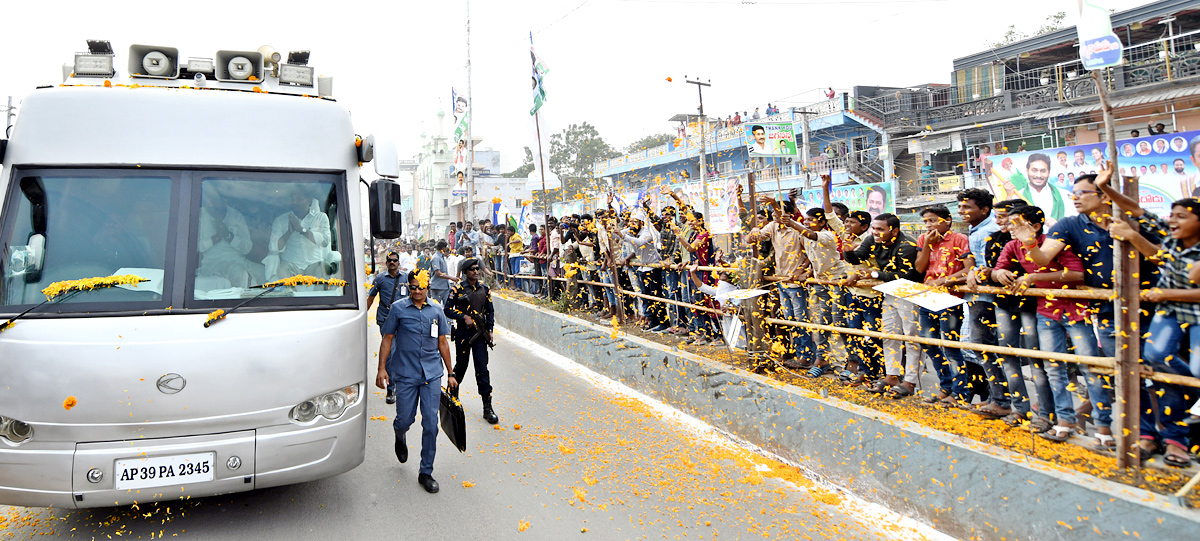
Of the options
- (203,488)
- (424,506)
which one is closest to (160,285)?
(203,488)

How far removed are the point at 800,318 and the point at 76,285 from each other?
19.8 ft

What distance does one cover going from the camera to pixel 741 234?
7.62 metres

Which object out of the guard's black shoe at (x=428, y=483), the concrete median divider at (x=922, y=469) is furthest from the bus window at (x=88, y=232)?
the concrete median divider at (x=922, y=469)

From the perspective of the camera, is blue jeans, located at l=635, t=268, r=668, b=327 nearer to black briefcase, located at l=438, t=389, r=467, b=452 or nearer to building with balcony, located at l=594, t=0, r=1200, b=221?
building with balcony, located at l=594, t=0, r=1200, b=221

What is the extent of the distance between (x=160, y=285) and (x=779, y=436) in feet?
15.6

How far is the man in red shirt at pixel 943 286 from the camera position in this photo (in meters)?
5.27

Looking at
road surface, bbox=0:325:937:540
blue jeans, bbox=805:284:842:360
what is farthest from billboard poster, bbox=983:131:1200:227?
road surface, bbox=0:325:937:540

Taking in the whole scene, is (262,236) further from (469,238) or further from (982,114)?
(982,114)

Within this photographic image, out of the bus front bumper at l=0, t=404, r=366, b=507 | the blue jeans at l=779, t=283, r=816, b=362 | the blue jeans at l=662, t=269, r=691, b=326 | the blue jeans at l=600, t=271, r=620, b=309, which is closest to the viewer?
the bus front bumper at l=0, t=404, r=366, b=507

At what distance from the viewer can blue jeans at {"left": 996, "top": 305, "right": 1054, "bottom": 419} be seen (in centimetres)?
444

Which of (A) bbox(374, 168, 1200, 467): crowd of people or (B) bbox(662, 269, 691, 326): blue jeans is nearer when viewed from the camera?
(A) bbox(374, 168, 1200, 467): crowd of people

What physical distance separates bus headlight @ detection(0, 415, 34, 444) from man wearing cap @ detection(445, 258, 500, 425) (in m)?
3.51

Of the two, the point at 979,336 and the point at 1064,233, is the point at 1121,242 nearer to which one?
the point at 1064,233

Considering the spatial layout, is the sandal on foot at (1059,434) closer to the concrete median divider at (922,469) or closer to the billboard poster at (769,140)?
the concrete median divider at (922,469)
